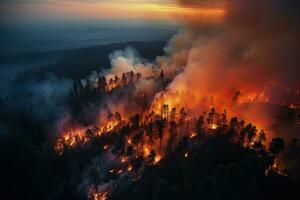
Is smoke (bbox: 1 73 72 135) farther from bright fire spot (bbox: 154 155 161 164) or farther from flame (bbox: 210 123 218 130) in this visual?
flame (bbox: 210 123 218 130)

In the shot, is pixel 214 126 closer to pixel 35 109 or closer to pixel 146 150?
pixel 146 150

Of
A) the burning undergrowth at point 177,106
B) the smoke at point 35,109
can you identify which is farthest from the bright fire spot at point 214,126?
the smoke at point 35,109

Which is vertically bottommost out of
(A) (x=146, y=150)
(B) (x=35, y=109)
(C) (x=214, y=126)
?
(B) (x=35, y=109)

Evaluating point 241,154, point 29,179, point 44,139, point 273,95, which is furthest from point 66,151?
point 273,95

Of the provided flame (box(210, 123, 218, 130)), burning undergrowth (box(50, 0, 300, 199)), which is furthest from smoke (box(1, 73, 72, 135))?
flame (box(210, 123, 218, 130))

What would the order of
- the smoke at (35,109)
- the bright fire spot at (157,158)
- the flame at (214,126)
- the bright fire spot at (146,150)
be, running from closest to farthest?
the bright fire spot at (157,158) < the bright fire spot at (146,150) < the flame at (214,126) < the smoke at (35,109)

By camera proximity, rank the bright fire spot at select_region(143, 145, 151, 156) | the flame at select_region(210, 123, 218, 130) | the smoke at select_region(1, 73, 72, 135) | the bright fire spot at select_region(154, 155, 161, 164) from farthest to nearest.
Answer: the smoke at select_region(1, 73, 72, 135)
the flame at select_region(210, 123, 218, 130)
the bright fire spot at select_region(143, 145, 151, 156)
the bright fire spot at select_region(154, 155, 161, 164)

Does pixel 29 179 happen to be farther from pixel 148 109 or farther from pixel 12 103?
pixel 12 103

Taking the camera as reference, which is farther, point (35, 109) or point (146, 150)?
point (35, 109)

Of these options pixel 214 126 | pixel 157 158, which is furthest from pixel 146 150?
pixel 214 126

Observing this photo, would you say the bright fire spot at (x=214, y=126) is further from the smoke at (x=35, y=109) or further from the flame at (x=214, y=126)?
the smoke at (x=35, y=109)

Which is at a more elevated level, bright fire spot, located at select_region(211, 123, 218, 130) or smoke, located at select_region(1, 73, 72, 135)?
bright fire spot, located at select_region(211, 123, 218, 130)

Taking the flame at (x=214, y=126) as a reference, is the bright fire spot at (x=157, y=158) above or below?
below
